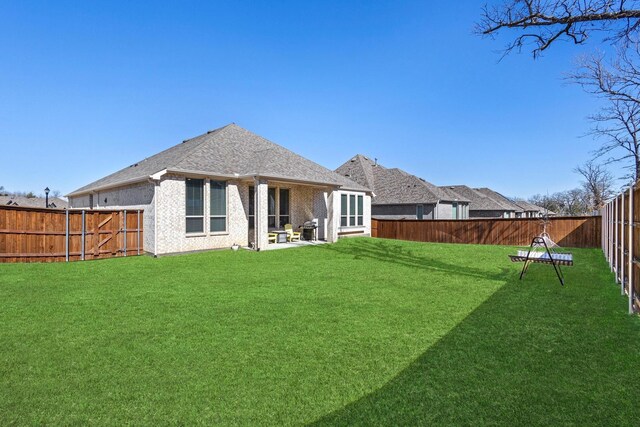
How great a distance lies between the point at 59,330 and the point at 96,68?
13.9 metres

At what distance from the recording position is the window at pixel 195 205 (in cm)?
1284

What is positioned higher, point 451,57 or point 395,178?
point 451,57

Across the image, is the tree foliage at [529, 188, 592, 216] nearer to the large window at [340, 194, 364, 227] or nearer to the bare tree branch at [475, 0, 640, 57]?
the large window at [340, 194, 364, 227]

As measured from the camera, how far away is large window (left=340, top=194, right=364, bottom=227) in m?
18.8

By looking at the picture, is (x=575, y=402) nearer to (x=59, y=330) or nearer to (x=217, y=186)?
(x=59, y=330)

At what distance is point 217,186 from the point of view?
13656 millimetres

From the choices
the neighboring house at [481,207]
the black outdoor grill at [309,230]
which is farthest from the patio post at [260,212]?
the neighboring house at [481,207]

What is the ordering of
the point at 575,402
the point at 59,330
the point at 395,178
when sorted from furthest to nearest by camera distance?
the point at 395,178
the point at 59,330
the point at 575,402

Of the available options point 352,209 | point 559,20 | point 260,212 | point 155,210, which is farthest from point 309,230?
point 559,20

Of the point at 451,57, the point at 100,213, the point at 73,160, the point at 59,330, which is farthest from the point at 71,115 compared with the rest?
the point at 451,57

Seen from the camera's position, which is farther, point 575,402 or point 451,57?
point 451,57

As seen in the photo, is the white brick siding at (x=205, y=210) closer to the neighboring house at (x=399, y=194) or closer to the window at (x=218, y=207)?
the window at (x=218, y=207)

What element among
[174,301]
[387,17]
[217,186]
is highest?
[387,17]

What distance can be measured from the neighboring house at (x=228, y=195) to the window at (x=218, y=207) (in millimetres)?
43
